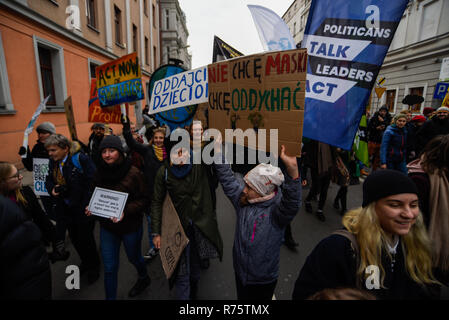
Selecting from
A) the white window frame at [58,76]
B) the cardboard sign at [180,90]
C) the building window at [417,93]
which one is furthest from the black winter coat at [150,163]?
the building window at [417,93]

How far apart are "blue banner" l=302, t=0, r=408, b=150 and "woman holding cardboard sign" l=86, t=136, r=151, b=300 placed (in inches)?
71.5

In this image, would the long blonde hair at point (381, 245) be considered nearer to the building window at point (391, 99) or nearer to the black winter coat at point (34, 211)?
the black winter coat at point (34, 211)

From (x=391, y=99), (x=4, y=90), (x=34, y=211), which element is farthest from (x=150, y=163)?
(x=391, y=99)

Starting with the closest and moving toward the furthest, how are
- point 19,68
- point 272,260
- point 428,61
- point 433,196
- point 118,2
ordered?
point 433,196
point 272,260
point 19,68
point 428,61
point 118,2

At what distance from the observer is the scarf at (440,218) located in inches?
→ 60.4

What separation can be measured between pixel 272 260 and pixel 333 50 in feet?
5.92

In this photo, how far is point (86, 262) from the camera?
2.78m

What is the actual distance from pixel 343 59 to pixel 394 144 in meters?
3.82

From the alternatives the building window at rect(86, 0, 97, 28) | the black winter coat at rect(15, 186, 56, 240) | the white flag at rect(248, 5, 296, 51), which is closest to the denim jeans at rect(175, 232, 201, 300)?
the black winter coat at rect(15, 186, 56, 240)

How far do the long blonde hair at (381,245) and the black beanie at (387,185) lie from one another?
64 millimetres

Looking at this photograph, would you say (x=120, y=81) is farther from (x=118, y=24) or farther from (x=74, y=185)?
(x=118, y=24)

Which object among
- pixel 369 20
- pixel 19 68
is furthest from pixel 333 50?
pixel 19 68

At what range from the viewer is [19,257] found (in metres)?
1.28

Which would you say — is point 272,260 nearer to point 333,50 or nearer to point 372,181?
point 372,181
